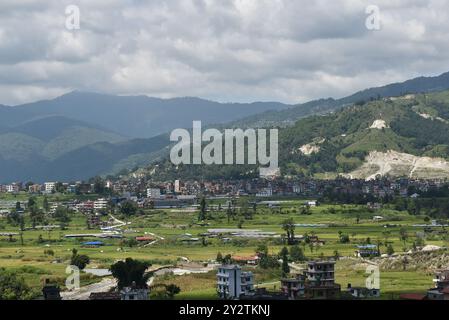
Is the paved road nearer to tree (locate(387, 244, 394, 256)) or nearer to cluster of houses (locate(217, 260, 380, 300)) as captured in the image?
cluster of houses (locate(217, 260, 380, 300))

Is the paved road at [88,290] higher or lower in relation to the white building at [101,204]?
lower

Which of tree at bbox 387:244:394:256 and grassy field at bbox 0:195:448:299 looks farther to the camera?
tree at bbox 387:244:394:256

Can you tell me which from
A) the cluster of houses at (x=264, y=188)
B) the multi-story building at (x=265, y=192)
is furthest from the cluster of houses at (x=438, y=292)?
the multi-story building at (x=265, y=192)

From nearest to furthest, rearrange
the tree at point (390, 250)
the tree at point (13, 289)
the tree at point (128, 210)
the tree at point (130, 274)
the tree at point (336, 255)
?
the tree at point (13, 289) → the tree at point (130, 274) → the tree at point (336, 255) → the tree at point (390, 250) → the tree at point (128, 210)

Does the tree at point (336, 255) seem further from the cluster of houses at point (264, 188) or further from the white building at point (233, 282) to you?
the cluster of houses at point (264, 188)

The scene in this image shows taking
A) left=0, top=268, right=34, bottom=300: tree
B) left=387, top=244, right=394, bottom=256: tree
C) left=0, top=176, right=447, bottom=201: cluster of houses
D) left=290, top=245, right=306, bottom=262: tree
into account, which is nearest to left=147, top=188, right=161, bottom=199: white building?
left=0, top=176, right=447, bottom=201: cluster of houses
